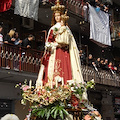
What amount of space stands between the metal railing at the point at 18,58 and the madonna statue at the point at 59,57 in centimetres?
353

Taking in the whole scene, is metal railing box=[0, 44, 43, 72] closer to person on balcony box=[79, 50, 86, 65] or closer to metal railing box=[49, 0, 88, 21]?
person on balcony box=[79, 50, 86, 65]

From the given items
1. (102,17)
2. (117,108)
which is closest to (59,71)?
(102,17)

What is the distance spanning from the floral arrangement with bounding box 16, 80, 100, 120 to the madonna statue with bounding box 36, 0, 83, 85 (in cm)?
70

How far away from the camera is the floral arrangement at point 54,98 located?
24.8 feet

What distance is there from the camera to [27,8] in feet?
45.4

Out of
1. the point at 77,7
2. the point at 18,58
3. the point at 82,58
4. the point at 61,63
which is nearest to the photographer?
the point at 61,63

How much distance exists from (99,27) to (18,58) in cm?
645

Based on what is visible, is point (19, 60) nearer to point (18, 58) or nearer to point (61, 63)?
point (18, 58)

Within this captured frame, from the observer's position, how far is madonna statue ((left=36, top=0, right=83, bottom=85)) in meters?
8.72

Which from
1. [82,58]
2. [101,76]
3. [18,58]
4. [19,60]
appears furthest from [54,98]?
[101,76]

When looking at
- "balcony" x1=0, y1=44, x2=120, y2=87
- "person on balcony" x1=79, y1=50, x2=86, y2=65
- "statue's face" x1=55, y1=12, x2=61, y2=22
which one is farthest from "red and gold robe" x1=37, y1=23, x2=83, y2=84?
"person on balcony" x1=79, y1=50, x2=86, y2=65

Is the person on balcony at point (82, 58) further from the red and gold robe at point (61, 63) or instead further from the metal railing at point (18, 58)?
the red and gold robe at point (61, 63)

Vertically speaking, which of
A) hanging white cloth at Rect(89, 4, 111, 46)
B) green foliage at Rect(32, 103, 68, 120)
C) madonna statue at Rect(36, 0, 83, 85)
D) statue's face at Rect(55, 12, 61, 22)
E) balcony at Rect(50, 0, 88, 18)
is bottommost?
green foliage at Rect(32, 103, 68, 120)

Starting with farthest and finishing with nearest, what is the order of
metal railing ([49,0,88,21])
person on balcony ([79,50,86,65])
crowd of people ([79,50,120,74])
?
crowd of people ([79,50,120,74])
metal railing ([49,0,88,21])
person on balcony ([79,50,86,65])
